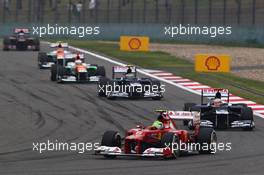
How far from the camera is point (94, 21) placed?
71688 mm

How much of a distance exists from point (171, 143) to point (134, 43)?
37735 millimetres

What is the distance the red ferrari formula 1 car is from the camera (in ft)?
63.3

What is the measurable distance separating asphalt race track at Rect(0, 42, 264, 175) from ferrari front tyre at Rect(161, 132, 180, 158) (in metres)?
0.22

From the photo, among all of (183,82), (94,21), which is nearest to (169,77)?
(183,82)

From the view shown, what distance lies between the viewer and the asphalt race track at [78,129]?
17641mm

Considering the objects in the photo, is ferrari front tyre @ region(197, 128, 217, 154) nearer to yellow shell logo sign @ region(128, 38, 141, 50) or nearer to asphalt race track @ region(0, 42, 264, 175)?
asphalt race track @ region(0, 42, 264, 175)

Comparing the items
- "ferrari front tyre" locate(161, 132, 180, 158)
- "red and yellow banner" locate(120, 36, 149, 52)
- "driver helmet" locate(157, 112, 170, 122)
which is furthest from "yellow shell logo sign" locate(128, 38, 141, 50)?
"ferrari front tyre" locate(161, 132, 180, 158)

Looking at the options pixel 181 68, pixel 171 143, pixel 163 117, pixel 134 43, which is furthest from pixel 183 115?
pixel 134 43

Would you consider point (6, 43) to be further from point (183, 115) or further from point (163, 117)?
point (163, 117)

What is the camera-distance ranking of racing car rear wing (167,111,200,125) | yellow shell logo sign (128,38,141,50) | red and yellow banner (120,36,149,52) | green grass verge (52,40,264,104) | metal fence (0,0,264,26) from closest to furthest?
racing car rear wing (167,111,200,125)
green grass verge (52,40,264,104)
red and yellow banner (120,36,149,52)
yellow shell logo sign (128,38,141,50)
metal fence (0,0,264,26)

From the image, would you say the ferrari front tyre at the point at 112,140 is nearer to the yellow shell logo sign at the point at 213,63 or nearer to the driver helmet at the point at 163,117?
the driver helmet at the point at 163,117

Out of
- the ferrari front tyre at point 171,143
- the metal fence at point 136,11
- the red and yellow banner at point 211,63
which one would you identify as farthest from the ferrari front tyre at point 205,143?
the metal fence at point 136,11

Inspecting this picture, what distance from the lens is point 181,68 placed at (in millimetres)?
45188

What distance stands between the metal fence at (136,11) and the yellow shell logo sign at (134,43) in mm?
8622
